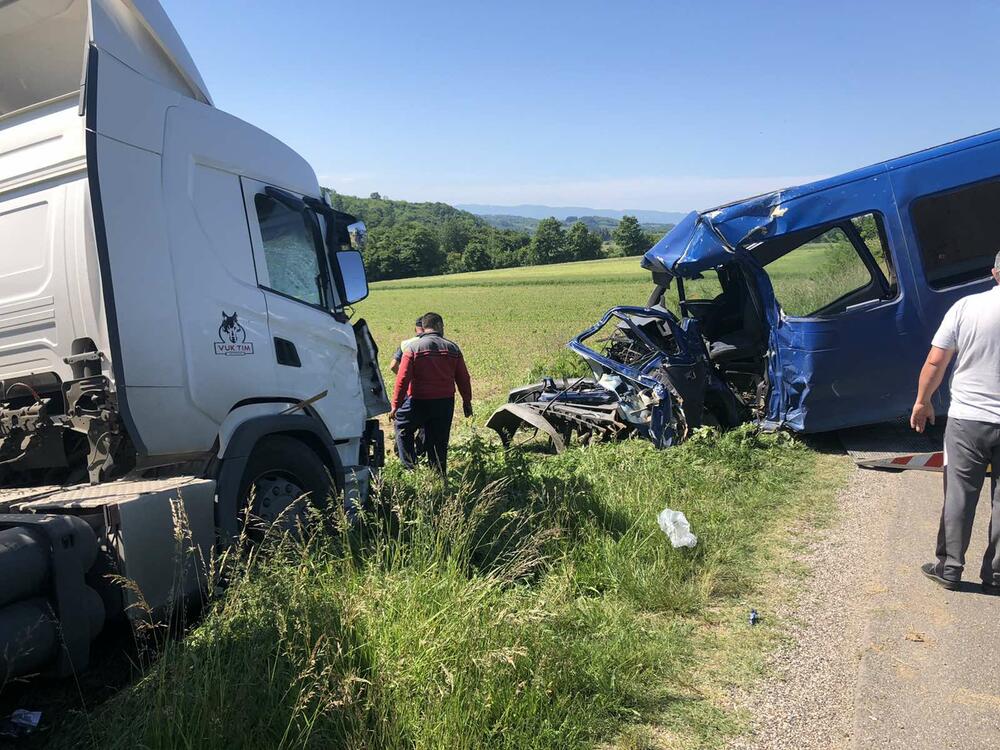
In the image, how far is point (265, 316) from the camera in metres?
5.09

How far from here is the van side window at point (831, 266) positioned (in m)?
8.18

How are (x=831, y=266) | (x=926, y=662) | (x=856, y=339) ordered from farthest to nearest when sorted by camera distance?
1. (x=831, y=266)
2. (x=856, y=339)
3. (x=926, y=662)

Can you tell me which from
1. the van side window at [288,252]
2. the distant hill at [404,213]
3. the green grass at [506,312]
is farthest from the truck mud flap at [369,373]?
the distant hill at [404,213]

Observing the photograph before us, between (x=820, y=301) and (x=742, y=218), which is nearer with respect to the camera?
(x=742, y=218)

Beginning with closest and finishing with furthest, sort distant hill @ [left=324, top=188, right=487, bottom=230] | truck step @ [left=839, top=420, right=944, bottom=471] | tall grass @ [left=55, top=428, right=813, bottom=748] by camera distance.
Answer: tall grass @ [left=55, top=428, right=813, bottom=748] → truck step @ [left=839, top=420, right=944, bottom=471] → distant hill @ [left=324, top=188, right=487, bottom=230]

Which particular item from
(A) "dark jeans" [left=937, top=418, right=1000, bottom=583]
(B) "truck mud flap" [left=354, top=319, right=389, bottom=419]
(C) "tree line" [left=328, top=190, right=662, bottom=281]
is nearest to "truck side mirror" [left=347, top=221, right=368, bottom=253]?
(B) "truck mud flap" [left=354, top=319, right=389, bottom=419]

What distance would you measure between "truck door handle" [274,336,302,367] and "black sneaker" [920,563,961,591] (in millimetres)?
4354

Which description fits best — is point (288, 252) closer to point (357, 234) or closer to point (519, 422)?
point (357, 234)

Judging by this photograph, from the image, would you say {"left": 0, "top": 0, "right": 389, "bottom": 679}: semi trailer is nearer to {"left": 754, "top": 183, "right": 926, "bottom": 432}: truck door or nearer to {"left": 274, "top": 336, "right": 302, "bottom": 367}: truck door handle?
{"left": 274, "top": 336, "right": 302, "bottom": 367}: truck door handle

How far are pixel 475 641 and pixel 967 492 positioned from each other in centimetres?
316

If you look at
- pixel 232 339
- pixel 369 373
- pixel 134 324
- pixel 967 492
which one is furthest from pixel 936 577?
pixel 134 324

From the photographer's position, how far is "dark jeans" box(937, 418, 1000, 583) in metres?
4.42

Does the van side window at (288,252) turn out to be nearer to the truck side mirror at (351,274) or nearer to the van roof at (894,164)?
the truck side mirror at (351,274)

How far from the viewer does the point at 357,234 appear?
241 inches
